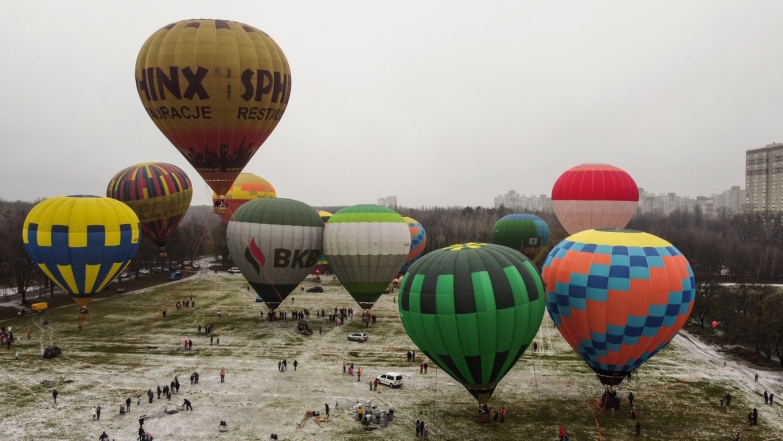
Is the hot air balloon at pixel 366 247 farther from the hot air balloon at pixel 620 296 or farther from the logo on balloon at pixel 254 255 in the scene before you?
the hot air balloon at pixel 620 296

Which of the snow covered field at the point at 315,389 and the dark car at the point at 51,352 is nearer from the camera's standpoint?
the snow covered field at the point at 315,389

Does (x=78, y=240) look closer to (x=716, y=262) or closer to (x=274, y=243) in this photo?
(x=274, y=243)

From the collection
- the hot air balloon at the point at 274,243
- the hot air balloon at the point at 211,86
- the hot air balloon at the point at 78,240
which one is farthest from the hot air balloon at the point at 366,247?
the hot air balloon at the point at 78,240

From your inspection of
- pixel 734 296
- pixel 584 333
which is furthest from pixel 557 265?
pixel 734 296

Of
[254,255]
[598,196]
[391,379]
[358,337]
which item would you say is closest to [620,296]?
[391,379]

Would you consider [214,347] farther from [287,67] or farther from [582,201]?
[582,201]

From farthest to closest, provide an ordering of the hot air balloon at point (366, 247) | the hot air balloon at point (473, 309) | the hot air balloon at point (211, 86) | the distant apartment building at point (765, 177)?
the distant apartment building at point (765, 177), the hot air balloon at point (366, 247), the hot air balloon at point (211, 86), the hot air balloon at point (473, 309)

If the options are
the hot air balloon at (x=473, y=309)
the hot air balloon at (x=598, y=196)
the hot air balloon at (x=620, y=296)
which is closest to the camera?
the hot air balloon at (x=473, y=309)

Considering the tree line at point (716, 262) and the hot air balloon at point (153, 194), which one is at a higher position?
the hot air balloon at point (153, 194)
